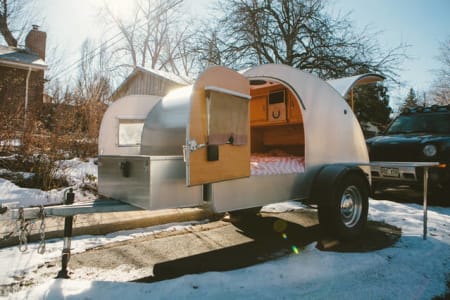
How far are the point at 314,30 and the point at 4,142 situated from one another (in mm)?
15698

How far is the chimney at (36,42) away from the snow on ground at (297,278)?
65.0 ft

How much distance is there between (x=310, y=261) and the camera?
345cm

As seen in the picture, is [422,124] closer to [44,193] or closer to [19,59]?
[44,193]

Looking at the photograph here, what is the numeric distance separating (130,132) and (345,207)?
347 centimetres

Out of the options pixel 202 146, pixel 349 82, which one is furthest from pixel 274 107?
pixel 202 146

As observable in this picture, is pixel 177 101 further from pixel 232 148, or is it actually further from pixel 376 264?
pixel 376 264

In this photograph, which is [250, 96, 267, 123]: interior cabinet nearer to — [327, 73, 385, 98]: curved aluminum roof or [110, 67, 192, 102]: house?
[327, 73, 385, 98]: curved aluminum roof

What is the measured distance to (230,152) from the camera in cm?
300

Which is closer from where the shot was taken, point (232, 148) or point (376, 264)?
point (232, 148)

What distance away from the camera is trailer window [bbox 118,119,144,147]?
468 centimetres

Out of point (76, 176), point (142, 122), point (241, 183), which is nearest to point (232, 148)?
point (241, 183)

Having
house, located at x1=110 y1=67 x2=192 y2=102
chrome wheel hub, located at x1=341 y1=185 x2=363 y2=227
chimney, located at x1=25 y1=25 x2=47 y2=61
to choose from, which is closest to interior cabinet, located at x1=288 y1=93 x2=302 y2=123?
chrome wheel hub, located at x1=341 y1=185 x2=363 y2=227

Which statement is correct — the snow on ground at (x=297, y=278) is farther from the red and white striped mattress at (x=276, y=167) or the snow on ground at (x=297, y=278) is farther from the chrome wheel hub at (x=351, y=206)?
the red and white striped mattress at (x=276, y=167)

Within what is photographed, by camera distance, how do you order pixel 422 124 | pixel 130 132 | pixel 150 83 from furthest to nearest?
pixel 150 83
pixel 422 124
pixel 130 132
